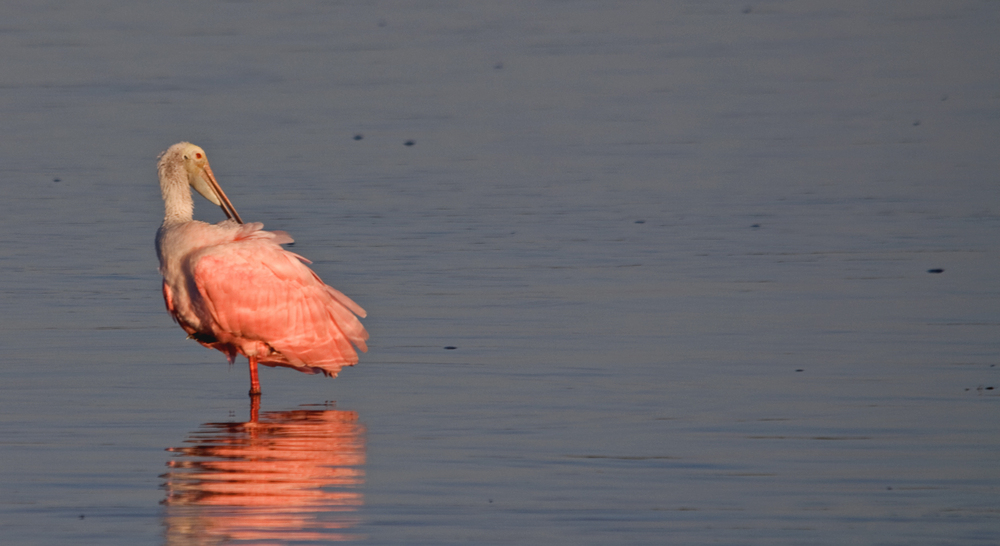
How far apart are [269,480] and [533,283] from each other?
15.2 ft

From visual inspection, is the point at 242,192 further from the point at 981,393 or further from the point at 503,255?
the point at 981,393

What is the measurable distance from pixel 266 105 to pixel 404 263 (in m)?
7.08

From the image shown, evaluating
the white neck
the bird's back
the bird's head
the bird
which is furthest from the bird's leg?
the bird's head

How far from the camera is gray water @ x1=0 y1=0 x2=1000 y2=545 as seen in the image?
316 inches

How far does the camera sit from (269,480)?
8.45 m

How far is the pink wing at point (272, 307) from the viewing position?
10570mm

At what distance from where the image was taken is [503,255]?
13.6m

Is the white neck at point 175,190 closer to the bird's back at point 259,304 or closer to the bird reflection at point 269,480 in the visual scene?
the bird's back at point 259,304

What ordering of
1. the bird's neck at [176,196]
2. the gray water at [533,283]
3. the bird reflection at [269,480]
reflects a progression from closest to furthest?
the bird reflection at [269,480]
the gray water at [533,283]
the bird's neck at [176,196]

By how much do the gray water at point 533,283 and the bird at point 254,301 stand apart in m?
0.26

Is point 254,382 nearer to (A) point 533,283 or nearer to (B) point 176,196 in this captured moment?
(B) point 176,196

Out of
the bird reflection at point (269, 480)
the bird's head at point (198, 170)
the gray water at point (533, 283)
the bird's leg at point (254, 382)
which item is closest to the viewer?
the bird reflection at point (269, 480)

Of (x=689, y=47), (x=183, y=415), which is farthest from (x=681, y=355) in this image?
(x=689, y=47)

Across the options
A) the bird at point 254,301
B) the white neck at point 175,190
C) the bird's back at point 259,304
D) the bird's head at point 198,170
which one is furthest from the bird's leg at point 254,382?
the bird's head at point 198,170
